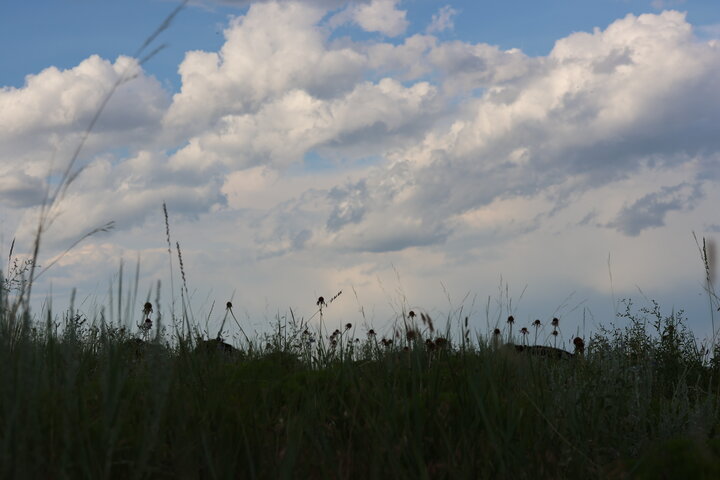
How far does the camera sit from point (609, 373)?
4754 millimetres

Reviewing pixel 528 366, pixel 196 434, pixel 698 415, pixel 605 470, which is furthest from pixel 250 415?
pixel 698 415

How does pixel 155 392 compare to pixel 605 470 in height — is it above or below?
above

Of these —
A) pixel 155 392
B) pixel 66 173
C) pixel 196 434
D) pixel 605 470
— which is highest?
pixel 66 173

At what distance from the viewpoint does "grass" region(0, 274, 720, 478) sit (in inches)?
112

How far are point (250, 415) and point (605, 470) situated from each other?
1.86 metres

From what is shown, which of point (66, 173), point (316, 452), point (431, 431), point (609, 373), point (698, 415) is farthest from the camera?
point (609, 373)

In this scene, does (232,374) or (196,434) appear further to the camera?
(232,374)

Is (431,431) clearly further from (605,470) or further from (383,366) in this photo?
(383,366)

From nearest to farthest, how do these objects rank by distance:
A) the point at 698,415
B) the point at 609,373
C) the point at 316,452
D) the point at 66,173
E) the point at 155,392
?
the point at 155,392
the point at 66,173
the point at 316,452
the point at 698,415
the point at 609,373

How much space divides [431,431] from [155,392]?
5.37 ft

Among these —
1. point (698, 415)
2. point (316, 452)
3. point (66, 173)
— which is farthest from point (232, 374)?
point (698, 415)

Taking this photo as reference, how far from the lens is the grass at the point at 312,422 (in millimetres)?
2854

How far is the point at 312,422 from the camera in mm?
3764

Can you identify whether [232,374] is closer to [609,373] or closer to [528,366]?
[528,366]
